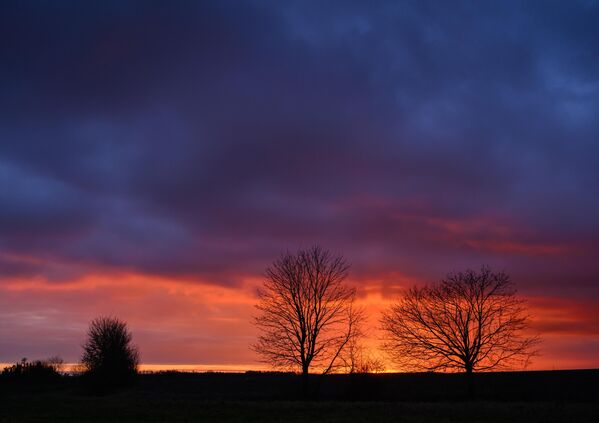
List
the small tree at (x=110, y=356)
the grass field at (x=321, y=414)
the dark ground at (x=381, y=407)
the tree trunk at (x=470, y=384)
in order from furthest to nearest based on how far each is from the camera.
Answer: the small tree at (x=110, y=356) → the tree trunk at (x=470, y=384) → the dark ground at (x=381, y=407) → the grass field at (x=321, y=414)

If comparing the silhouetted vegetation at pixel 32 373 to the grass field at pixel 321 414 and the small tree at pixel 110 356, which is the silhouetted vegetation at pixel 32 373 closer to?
the small tree at pixel 110 356

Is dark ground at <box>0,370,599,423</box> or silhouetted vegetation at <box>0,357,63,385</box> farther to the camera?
silhouetted vegetation at <box>0,357,63,385</box>

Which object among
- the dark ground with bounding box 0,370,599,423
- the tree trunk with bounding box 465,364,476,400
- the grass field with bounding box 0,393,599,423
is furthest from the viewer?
the tree trunk with bounding box 465,364,476,400

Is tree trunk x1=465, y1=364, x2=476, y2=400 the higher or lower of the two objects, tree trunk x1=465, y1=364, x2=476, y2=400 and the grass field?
the higher

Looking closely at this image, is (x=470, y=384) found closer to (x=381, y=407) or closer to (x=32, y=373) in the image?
(x=381, y=407)

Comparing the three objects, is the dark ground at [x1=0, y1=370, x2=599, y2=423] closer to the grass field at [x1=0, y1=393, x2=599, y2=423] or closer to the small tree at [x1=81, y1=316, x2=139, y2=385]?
the grass field at [x1=0, y1=393, x2=599, y2=423]

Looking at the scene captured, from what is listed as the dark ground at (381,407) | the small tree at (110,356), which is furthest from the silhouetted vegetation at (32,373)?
the dark ground at (381,407)

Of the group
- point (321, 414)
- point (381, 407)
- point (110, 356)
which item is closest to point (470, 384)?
point (381, 407)

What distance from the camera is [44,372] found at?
10112 centimetres

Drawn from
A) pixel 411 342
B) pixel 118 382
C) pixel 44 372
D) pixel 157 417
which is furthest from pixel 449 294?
pixel 44 372

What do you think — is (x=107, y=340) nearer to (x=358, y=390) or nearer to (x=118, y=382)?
(x=118, y=382)

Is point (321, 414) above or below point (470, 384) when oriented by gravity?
below

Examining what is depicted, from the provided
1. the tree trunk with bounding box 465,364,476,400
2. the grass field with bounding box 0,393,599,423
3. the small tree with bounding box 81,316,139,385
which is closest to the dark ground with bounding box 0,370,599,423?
the grass field with bounding box 0,393,599,423

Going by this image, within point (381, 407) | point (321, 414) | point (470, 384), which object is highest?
point (470, 384)
